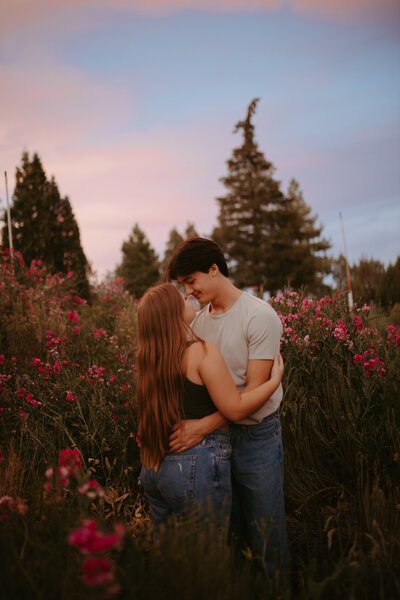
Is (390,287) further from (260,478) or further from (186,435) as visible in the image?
(186,435)

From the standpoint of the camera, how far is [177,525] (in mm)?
1556

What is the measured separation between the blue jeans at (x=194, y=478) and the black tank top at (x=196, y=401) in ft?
0.40

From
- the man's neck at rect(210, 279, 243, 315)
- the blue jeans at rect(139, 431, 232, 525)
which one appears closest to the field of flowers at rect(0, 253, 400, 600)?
the blue jeans at rect(139, 431, 232, 525)

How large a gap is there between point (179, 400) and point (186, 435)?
0.17 m

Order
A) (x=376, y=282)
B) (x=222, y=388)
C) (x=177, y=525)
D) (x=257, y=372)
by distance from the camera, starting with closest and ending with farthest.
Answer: (x=177, y=525) → (x=222, y=388) → (x=257, y=372) → (x=376, y=282)

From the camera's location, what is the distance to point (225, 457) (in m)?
2.00

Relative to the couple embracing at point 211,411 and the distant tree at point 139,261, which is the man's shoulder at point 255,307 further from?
the distant tree at point 139,261

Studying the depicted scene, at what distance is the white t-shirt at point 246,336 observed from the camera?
2.14 metres

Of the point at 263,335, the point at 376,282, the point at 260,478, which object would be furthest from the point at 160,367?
the point at 376,282

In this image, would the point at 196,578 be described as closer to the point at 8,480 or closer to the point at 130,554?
the point at 130,554

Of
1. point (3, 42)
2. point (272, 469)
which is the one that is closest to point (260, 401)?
point (272, 469)

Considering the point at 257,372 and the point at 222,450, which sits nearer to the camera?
the point at 222,450

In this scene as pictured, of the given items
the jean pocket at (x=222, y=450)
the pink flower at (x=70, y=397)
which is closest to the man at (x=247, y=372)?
the jean pocket at (x=222, y=450)

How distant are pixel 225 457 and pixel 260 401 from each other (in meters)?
0.34
